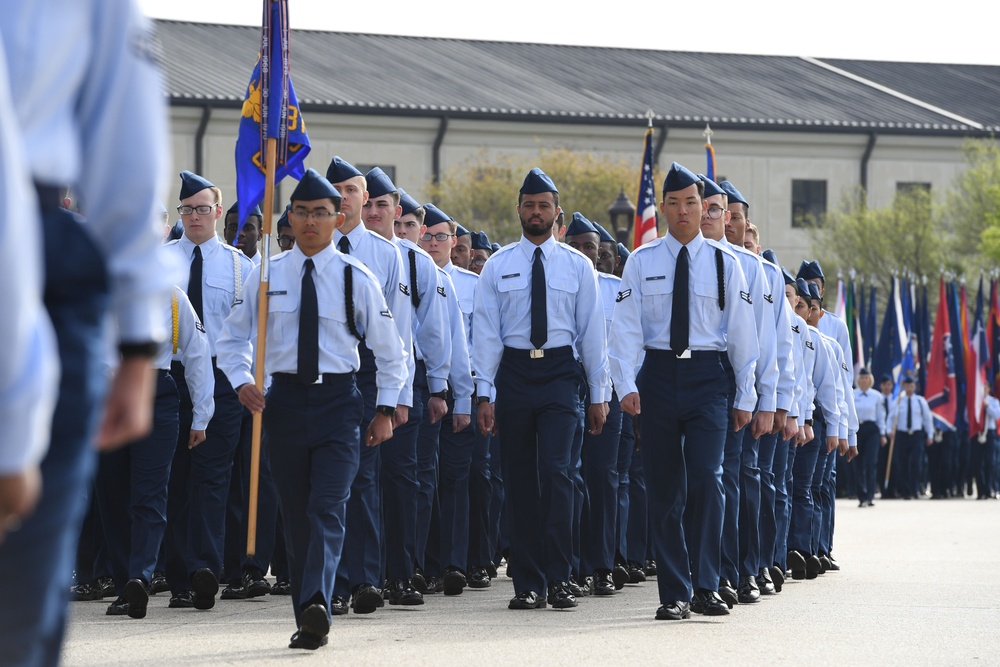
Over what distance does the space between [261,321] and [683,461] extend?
2.53 meters

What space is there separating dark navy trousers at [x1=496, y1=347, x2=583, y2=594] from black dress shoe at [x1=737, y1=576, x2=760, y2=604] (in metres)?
1.26

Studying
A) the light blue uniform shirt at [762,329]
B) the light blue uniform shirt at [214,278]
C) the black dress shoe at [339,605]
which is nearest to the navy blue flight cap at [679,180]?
the light blue uniform shirt at [762,329]

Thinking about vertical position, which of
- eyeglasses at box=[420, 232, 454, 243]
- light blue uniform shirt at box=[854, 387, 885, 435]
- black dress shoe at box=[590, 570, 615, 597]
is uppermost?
eyeglasses at box=[420, 232, 454, 243]

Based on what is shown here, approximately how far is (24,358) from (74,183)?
62cm

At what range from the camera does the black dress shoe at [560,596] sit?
10477 millimetres

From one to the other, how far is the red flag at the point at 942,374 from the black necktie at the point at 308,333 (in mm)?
27290

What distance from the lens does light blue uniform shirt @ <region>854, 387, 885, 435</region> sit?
31453 mm

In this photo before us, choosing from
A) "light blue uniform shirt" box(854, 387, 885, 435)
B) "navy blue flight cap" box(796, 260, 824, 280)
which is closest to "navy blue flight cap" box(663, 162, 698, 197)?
"navy blue flight cap" box(796, 260, 824, 280)

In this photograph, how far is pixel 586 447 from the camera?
490 inches

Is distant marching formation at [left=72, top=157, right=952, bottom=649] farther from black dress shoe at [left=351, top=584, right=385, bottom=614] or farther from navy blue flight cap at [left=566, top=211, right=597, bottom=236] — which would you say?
→ navy blue flight cap at [left=566, top=211, right=597, bottom=236]

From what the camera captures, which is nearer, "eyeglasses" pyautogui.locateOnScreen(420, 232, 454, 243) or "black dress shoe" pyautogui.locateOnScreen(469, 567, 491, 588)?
"black dress shoe" pyautogui.locateOnScreen(469, 567, 491, 588)

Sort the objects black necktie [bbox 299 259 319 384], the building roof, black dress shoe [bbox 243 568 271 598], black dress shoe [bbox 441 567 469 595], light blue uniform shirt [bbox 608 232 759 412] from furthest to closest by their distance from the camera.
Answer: the building roof
black dress shoe [bbox 441 567 469 595]
black dress shoe [bbox 243 568 271 598]
light blue uniform shirt [bbox 608 232 759 412]
black necktie [bbox 299 259 319 384]

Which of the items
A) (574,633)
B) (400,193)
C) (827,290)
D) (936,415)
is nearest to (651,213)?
(400,193)

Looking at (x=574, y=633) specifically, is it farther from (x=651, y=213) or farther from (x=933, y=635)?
(x=651, y=213)
